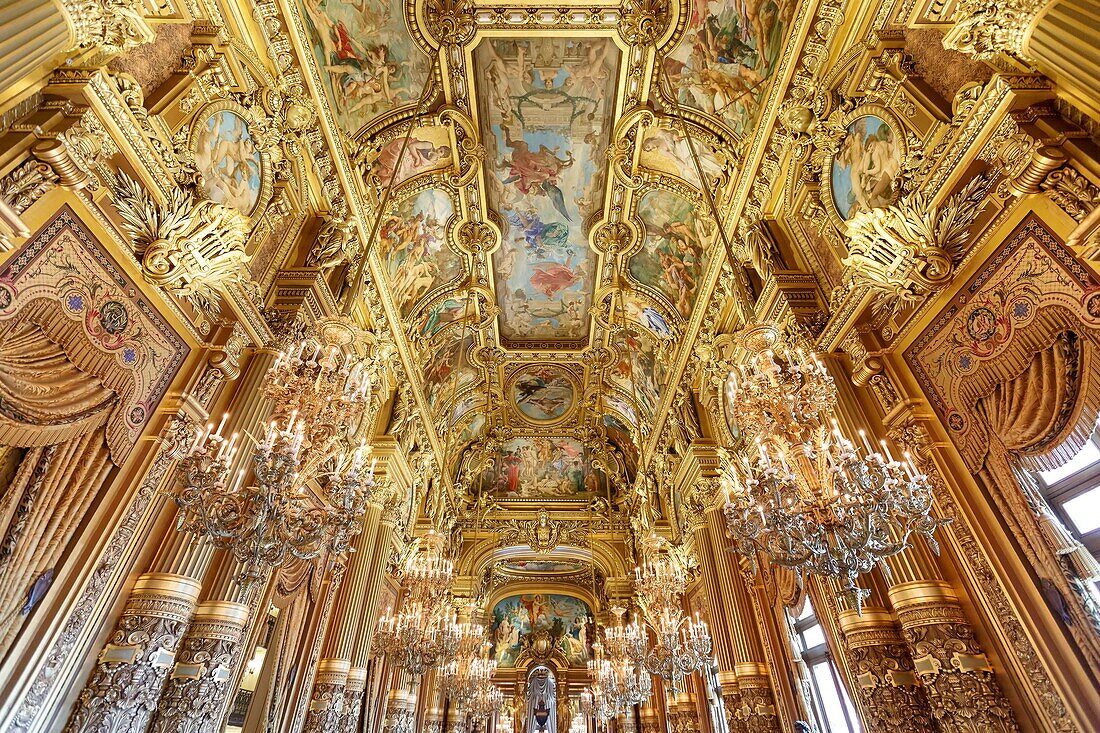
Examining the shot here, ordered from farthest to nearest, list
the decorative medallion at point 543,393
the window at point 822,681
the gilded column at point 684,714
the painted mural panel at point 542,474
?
the painted mural panel at point 542,474 < the decorative medallion at point 543,393 < the gilded column at point 684,714 < the window at point 822,681

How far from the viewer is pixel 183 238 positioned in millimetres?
4738

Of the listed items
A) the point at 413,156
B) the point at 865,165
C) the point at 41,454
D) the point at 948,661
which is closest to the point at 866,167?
the point at 865,165

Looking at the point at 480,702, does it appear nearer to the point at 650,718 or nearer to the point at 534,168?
the point at 650,718

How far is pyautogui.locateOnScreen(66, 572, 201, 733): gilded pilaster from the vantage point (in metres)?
4.03

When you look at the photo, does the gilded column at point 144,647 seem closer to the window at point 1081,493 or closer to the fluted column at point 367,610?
the fluted column at point 367,610

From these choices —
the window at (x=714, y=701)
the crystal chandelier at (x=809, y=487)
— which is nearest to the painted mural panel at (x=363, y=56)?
the crystal chandelier at (x=809, y=487)

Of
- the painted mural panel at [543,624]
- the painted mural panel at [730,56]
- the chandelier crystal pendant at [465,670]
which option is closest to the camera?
the painted mural panel at [730,56]

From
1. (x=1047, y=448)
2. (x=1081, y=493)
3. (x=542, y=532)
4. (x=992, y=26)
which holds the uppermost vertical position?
(x=542, y=532)

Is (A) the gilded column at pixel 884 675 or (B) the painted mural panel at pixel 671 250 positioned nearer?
(A) the gilded column at pixel 884 675

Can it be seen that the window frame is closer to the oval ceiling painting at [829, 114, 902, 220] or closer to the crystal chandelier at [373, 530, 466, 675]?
the oval ceiling painting at [829, 114, 902, 220]

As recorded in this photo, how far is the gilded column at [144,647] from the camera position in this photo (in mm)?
4039

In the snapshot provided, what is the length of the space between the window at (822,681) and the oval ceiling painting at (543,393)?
954 centimetres

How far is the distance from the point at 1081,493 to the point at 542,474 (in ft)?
55.4

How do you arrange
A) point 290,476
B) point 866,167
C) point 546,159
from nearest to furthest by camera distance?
point 290,476 < point 866,167 < point 546,159
